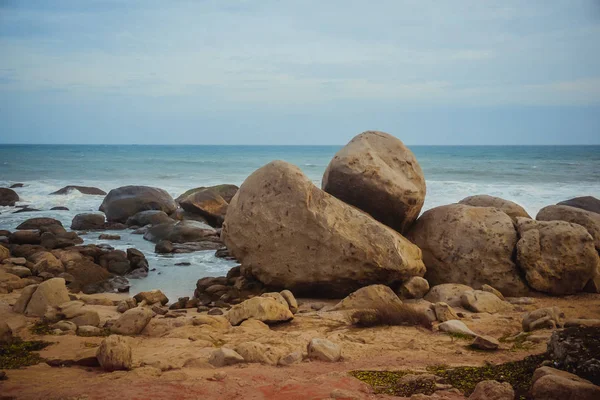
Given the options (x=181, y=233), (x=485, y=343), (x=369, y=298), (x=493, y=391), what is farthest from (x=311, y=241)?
(x=181, y=233)

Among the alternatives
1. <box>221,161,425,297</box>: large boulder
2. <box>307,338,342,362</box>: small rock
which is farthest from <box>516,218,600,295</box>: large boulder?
<box>307,338,342,362</box>: small rock

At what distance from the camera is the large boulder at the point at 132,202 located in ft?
67.8

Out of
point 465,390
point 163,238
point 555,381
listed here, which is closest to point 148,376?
point 465,390

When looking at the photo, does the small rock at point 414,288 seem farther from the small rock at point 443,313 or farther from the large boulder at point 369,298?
the small rock at point 443,313

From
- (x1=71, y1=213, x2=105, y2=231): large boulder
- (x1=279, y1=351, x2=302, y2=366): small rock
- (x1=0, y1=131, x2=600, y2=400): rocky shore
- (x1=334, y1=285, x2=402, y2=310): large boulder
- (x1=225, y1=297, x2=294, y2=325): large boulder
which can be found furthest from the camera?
(x1=71, y1=213, x2=105, y2=231): large boulder

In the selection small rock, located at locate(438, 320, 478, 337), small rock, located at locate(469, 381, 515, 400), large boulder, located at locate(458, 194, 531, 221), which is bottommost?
small rock, located at locate(438, 320, 478, 337)

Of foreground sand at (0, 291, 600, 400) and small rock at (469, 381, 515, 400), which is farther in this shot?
foreground sand at (0, 291, 600, 400)

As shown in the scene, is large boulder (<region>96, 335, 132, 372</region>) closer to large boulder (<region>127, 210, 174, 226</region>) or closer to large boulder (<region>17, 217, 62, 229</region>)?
large boulder (<region>17, 217, 62, 229</region>)

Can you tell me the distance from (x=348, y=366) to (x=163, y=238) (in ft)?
37.4

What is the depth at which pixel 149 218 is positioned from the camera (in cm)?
1972

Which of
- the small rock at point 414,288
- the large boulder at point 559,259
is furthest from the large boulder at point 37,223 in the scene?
the large boulder at point 559,259

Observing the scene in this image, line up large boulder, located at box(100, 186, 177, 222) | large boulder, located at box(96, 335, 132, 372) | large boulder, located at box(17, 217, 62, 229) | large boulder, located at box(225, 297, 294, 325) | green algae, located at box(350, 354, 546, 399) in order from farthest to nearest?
1. large boulder, located at box(100, 186, 177, 222)
2. large boulder, located at box(17, 217, 62, 229)
3. large boulder, located at box(225, 297, 294, 325)
4. large boulder, located at box(96, 335, 132, 372)
5. green algae, located at box(350, 354, 546, 399)

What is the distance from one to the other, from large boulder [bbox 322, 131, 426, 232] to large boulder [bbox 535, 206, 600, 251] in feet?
10.2

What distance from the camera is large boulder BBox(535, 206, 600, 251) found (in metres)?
11.8
